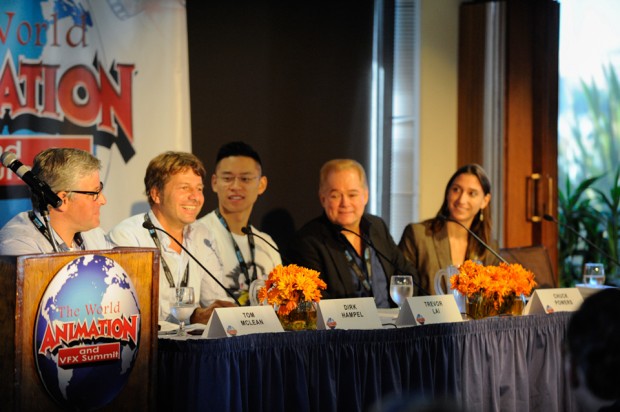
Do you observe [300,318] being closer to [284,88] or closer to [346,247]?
[346,247]

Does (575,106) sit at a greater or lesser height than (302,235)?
greater

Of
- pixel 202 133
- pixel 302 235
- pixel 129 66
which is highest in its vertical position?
pixel 129 66

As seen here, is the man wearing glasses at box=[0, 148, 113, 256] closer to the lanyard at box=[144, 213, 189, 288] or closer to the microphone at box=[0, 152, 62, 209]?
the microphone at box=[0, 152, 62, 209]

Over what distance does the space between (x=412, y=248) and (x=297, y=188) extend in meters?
1.01

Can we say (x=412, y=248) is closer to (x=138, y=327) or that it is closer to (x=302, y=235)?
(x=302, y=235)

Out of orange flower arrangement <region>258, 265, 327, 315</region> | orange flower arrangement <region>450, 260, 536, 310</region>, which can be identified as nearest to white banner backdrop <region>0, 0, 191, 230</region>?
orange flower arrangement <region>258, 265, 327, 315</region>

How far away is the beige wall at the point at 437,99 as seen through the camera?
5.73 meters

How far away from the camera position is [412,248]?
4.33 metres

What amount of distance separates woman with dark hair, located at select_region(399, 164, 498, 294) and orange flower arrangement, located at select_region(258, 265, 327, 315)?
1436 millimetres

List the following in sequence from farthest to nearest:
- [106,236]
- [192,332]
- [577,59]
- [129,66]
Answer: [577,59]
[129,66]
[106,236]
[192,332]

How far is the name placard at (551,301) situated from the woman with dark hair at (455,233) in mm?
722

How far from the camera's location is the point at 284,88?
5.07 meters

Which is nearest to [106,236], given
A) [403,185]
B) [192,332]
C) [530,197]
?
[192,332]

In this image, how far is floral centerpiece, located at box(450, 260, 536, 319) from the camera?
325 centimetres
